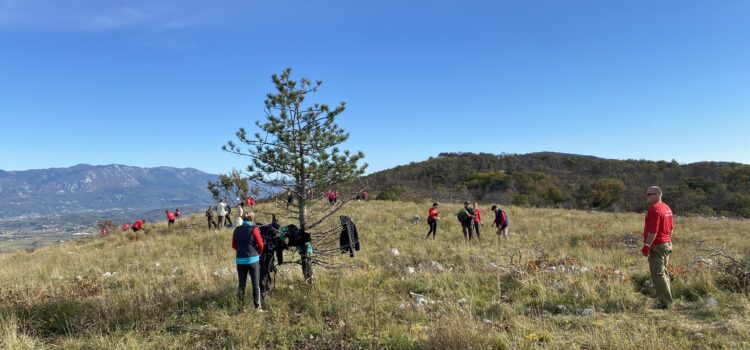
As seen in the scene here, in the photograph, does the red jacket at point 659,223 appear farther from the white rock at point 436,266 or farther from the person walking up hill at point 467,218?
the person walking up hill at point 467,218

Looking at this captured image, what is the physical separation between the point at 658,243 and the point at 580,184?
39.4m

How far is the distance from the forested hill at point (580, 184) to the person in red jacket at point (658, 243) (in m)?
21.2

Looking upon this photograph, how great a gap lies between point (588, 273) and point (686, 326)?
263cm

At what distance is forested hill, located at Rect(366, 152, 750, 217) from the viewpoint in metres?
32.2

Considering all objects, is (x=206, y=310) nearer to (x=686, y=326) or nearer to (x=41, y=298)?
(x=41, y=298)

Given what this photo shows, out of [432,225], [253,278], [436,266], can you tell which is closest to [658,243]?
[436,266]

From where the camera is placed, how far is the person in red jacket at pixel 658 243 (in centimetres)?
536

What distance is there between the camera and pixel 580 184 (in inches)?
1617

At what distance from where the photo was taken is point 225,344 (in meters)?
4.59

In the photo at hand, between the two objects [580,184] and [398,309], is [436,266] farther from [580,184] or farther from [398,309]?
[580,184]

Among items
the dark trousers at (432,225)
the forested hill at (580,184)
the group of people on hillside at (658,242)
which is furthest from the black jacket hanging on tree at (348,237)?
the forested hill at (580,184)

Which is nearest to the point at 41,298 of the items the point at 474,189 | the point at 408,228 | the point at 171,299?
the point at 171,299

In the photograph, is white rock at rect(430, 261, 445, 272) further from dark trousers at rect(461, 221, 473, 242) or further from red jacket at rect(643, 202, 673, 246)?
dark trousers at rect(461, 221, 473, 242)

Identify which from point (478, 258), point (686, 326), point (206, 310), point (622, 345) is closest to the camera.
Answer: point (622, 345)
